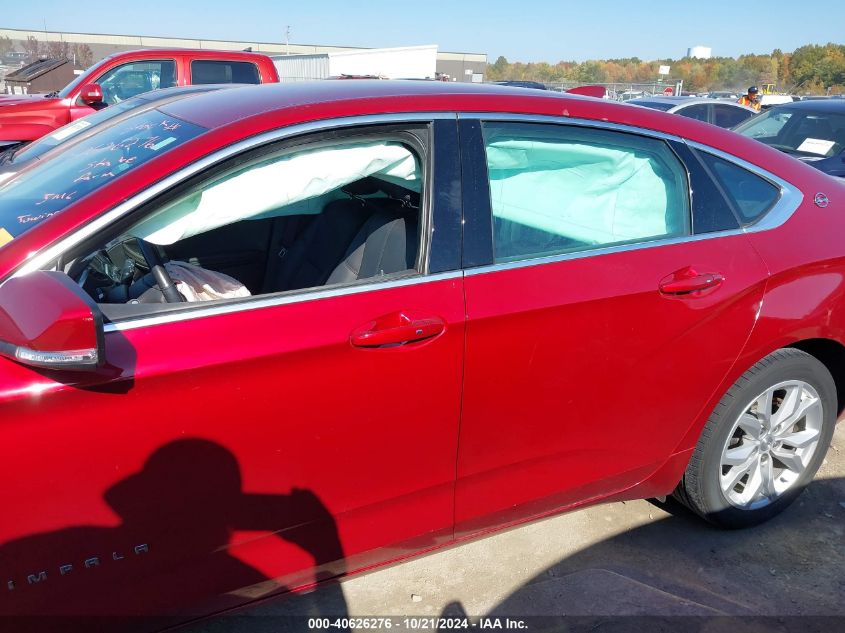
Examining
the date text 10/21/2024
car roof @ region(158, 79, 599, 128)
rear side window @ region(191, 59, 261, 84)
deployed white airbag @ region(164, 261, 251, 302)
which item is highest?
rear side window @ region(191, 59, 261, 84)

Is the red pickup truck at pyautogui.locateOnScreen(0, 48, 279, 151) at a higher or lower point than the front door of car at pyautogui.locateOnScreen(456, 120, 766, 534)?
higher

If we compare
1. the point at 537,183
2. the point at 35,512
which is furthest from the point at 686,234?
the point at 35,512

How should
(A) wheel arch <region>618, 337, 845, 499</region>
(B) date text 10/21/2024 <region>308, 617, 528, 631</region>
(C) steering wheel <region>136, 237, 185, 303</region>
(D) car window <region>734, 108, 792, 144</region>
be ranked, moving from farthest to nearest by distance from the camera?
1. (D) car window <region>734, 108, 792, 144</region>
2. (A) wheel arch <region>618, 337, 845, 499</region>
3. (B) date text 10/21/2024 <region>308, 617, 528, 631</region>
4. (C) steering wheel <region>136, 237, 185, 303</region>

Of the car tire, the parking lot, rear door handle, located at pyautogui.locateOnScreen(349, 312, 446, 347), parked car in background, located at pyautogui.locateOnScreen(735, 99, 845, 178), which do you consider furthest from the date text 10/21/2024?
parked car in background, located at pyautogui.locateOnScreen(735, 99, 845, 178)

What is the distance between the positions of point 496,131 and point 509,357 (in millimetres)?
704

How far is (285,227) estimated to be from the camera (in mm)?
2977

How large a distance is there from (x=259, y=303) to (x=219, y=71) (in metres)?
7.29

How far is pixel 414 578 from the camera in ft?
8.68

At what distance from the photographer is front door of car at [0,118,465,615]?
163cm

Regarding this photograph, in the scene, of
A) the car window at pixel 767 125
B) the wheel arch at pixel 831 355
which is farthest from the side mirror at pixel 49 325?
the car window at pixel 767 125

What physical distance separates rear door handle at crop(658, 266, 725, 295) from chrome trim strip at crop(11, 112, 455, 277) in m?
0.90

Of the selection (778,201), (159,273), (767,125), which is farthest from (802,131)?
(159,273)

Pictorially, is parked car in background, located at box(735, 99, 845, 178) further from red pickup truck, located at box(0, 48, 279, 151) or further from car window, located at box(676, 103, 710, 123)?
red pickup truck, located at box(0, 48, 279, 151)

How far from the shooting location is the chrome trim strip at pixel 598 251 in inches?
84.2
